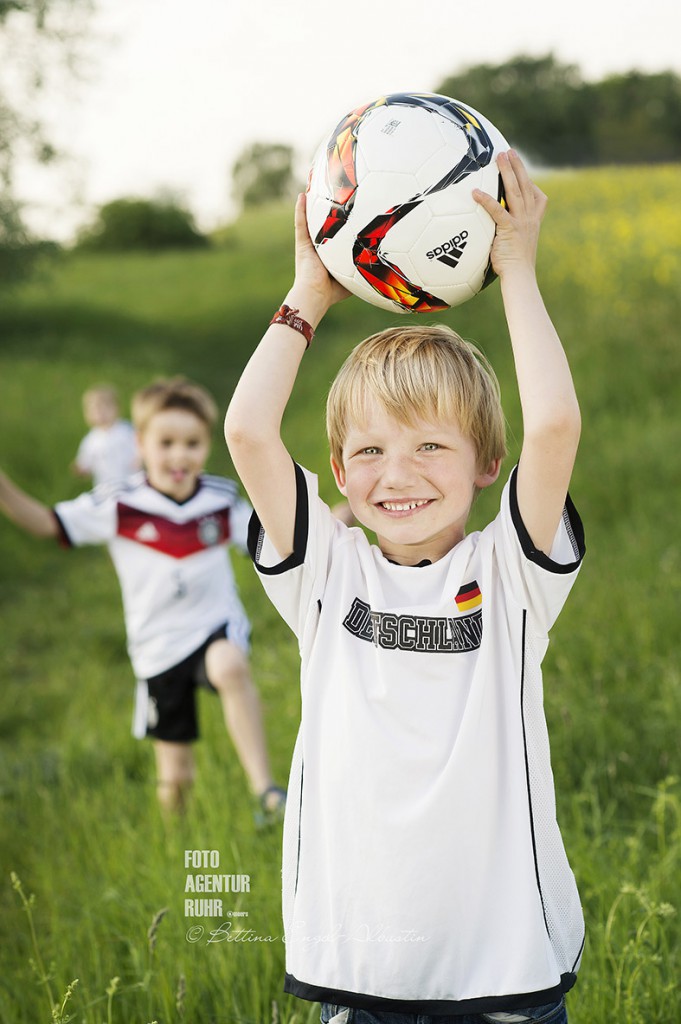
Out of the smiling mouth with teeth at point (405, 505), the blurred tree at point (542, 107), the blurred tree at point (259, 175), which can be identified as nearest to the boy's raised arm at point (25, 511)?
the smiling mouth with teeth at point (405, 505)

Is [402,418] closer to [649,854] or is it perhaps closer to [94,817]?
[649,854]

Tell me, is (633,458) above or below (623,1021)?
above

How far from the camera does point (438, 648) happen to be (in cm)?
181

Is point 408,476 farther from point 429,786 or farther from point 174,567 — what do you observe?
point 174,567

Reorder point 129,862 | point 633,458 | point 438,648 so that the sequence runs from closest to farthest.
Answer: point 438,648
point 129,862
point 633,458

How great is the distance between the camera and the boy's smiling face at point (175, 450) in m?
4.25

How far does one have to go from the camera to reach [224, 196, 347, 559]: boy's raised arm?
6.01 feet

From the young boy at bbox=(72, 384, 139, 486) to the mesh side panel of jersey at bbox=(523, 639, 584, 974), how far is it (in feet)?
25.5

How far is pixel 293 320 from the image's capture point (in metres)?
1.92

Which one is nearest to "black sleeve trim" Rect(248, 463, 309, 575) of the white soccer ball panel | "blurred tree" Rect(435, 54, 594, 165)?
the white soccer ball panel

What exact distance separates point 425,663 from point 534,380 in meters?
0.55

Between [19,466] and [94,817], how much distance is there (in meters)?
7.12

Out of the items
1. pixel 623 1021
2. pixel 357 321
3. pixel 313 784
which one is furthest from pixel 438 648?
pixel 357 321

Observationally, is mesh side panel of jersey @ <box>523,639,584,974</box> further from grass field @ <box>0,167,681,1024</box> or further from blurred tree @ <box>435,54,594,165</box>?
blurred tree @ <box>435,54,594,165</box>
